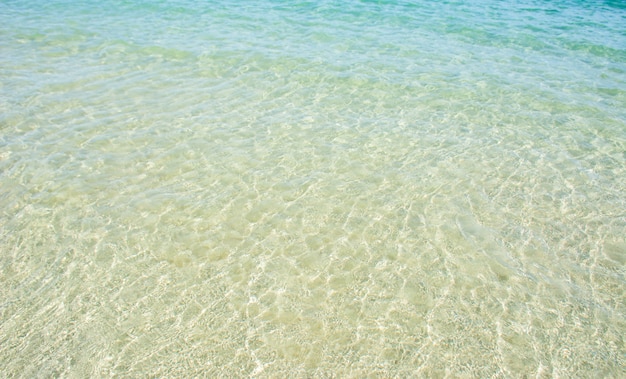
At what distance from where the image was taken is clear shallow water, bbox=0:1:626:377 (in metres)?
4.80

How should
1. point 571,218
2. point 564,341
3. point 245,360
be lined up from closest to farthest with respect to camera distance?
point 245,360
point 564,341
point 571,218

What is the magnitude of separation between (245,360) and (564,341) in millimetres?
3413

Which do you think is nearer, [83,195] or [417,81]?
[83,195]

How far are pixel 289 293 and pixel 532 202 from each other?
4205 millimetres

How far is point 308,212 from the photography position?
6.73 metres

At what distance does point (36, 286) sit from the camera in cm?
529

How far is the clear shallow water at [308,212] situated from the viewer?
4.80m

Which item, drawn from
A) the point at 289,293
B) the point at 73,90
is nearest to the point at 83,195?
the point at 289,293

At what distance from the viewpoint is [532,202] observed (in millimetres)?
7109

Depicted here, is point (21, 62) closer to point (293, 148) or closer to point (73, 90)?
point (73, 90)

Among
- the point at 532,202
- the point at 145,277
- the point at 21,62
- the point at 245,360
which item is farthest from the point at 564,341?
the point at 21,62

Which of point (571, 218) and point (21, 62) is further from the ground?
point (21, 62)

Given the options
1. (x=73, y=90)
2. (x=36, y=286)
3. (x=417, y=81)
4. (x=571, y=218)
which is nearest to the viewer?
(x=36, y=286)

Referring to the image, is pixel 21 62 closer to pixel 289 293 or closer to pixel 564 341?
pixel 289 293
